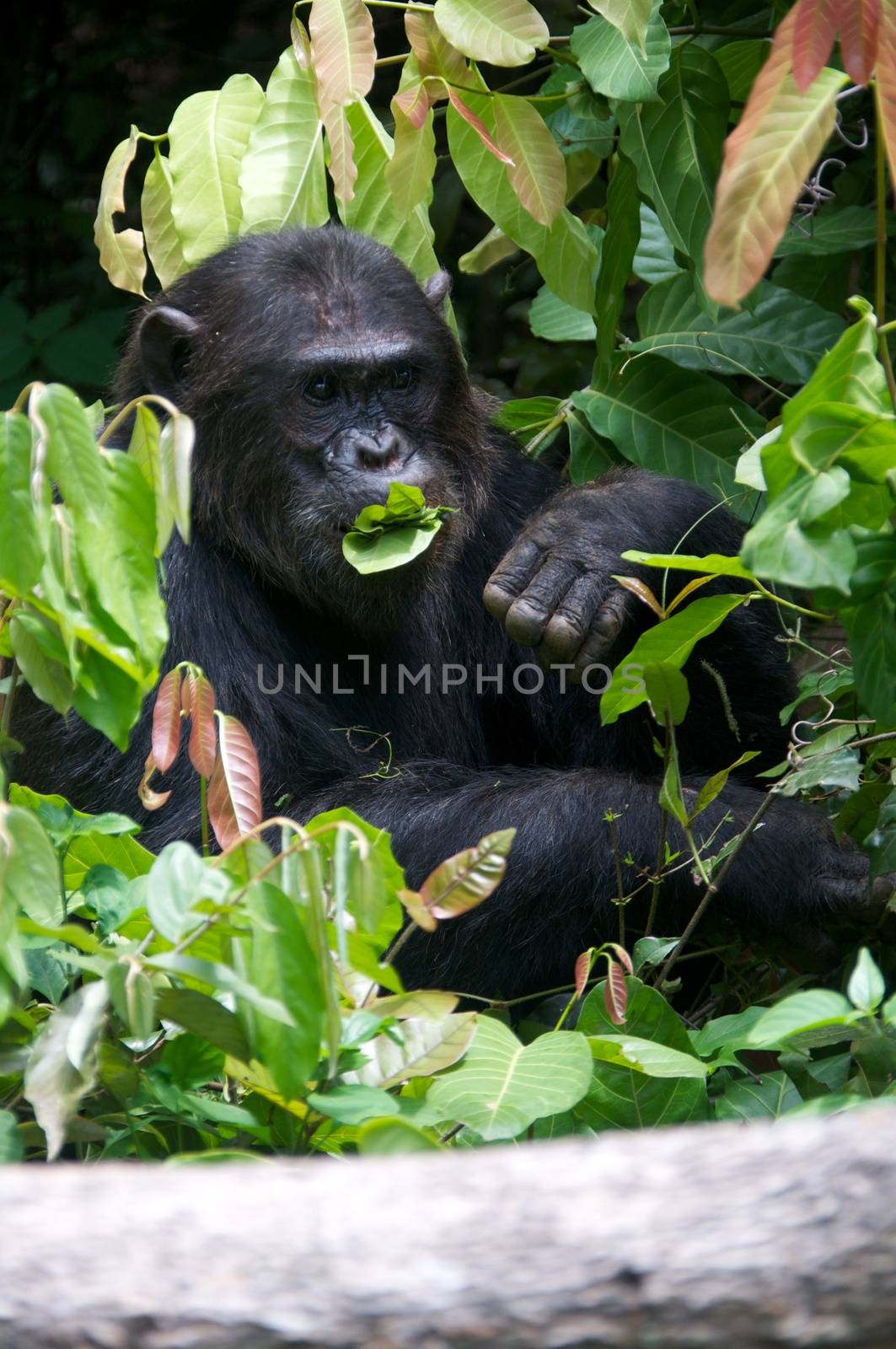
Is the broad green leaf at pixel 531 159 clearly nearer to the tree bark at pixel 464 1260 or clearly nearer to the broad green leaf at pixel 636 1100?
the broad green leaf at pixel 636 1100

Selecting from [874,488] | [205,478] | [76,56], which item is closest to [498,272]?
[76,56]

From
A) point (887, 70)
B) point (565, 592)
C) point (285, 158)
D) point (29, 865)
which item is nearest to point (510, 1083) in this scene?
point (29, 865)

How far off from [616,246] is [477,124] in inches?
26.9

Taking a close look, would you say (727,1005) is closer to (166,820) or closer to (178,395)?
(166,820)

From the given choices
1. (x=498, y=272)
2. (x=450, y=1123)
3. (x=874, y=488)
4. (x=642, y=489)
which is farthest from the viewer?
(x=498, y=272)

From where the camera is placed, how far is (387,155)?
380cm

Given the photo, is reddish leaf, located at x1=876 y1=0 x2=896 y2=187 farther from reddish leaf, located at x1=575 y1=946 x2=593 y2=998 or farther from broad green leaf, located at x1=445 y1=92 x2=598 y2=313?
broad green leaf, located at x1=445 y1=92 x2=598 y2=313

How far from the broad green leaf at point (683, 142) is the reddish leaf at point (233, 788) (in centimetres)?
166

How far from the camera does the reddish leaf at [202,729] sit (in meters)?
2.36

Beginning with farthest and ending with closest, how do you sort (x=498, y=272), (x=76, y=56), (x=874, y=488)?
(x=76, y=56) → (x=498, y=272) → (x=874, y=488)

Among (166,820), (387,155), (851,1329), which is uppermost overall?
(387,155)

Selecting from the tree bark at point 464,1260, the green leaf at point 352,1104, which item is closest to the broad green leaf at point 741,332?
the green leaf at point 352,1104

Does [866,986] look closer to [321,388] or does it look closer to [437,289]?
[321,388]

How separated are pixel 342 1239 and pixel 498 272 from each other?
20.0 ft
